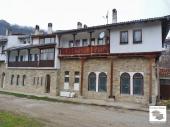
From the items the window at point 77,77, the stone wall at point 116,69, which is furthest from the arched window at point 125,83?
the window at point 77,77

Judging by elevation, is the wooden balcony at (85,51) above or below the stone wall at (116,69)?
above

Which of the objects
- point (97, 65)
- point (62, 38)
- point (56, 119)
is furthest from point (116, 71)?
point (56, 119)

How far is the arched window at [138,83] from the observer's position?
25500mm

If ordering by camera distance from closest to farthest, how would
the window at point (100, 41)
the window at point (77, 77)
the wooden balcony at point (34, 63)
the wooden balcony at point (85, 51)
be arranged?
the wooden balcony at point (85, 51) → the window at point (100, 41) → the window at point (77, 77) → the wooden balcony at point (34, 63)

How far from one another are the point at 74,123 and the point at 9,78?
29169mm

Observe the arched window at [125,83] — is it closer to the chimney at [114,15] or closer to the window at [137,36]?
the window at [137,36]

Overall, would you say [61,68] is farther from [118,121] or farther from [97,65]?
[118,121]

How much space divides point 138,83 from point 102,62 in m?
4.88

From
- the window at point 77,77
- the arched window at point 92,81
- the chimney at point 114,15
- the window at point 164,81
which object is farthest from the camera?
the chimney at point 114,15

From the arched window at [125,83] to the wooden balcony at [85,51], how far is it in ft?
10.2

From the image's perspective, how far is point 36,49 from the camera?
1479 inches

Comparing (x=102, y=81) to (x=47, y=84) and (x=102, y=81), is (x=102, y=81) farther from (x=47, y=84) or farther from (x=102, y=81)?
(x=47, y=84)

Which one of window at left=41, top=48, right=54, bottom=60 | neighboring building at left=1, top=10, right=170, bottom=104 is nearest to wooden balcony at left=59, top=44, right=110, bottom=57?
neighboring building at left=1, top=10, right=170, bottom=104

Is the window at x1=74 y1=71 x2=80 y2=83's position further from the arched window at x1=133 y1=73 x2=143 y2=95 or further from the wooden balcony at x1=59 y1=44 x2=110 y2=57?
the arched window at x1=133 y1=73 x2=143 y2=95
